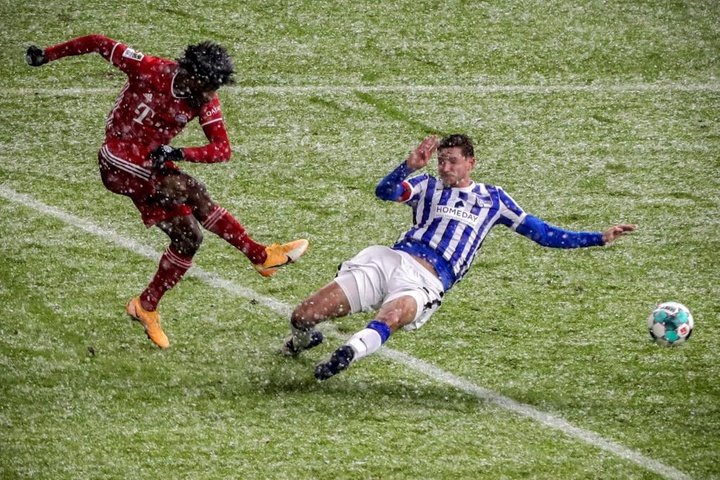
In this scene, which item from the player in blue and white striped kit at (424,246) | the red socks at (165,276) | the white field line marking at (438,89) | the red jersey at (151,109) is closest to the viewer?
the player in blue and white striped kit at (424,246)

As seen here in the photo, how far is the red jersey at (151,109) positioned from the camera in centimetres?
830

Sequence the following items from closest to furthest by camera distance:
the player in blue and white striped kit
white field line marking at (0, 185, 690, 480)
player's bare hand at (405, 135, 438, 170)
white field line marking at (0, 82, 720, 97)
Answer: white field line marking at (0, 185, 690, 480) < player's bare hand at (405, 135, 438, 170) < the player in blue and white striped kit < white field line marking at (0, 82, 720, 97)

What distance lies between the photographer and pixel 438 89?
12336 millimetres

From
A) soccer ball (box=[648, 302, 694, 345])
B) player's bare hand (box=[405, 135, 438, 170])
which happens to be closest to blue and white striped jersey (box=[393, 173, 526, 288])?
player's bare hand (box=[405, 135, 438, 170])

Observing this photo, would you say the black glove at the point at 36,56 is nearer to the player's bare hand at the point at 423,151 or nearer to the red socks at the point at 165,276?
the red socks at the point at 165,276

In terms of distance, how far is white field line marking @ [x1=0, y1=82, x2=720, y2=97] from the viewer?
12188mm

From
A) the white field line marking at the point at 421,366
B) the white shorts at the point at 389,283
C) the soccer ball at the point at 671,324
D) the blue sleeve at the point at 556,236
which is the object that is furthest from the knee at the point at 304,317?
the soccer ball at the point at 671,324

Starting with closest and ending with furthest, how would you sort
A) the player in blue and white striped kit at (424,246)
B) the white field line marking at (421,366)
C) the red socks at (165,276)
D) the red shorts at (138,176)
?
the white field line marking at (421,366)
the player in blue and white striped kit at (424,246)
the red shorts at (138,176)
the red socks at (165,276)

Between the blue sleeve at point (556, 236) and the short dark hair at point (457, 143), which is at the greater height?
the short dark hair at point (457, 143)

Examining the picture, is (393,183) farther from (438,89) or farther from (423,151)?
(438,89)

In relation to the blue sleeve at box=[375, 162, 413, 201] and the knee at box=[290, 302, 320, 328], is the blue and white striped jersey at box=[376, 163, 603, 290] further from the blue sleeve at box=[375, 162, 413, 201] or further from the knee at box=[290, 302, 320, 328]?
the knee at box=[290, 302, 320, 328]

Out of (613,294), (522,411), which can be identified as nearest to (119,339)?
(522,411)

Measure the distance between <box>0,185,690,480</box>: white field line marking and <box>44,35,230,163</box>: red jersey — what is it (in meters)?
1.37

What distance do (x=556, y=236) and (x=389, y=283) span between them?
1.10 meters
